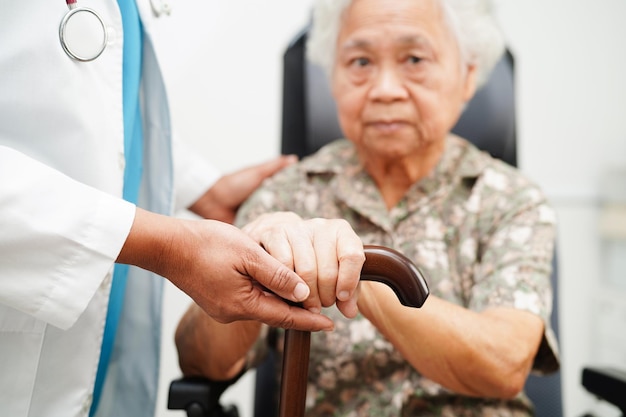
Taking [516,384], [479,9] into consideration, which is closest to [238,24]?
[479,9]

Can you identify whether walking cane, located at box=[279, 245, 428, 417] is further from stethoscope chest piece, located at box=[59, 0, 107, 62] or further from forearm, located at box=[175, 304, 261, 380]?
stethoscope chest piece, located at box=[59, 0, 107, 62]

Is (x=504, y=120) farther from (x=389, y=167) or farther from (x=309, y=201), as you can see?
(x=309, y=201)

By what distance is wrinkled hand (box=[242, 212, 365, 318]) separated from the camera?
60 centimetres

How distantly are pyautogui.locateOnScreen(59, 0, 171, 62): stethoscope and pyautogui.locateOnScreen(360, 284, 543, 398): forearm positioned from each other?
1.62ft

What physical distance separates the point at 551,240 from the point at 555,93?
1100 millimetres

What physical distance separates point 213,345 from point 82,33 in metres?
0.50

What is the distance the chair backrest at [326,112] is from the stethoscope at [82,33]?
0.57 m

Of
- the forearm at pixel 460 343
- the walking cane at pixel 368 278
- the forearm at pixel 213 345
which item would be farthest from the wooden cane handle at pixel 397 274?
the forearm at pixel 213 345

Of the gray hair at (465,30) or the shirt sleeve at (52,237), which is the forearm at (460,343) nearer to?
the shirt sleeve at (52,237)

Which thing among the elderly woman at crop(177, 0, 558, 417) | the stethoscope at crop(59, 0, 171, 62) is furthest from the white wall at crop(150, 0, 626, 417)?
the stethoscope at crop(59, 0, 171, 62)

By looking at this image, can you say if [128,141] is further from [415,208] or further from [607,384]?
[607,384]

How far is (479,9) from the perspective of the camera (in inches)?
43.3

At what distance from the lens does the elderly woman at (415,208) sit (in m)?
0.91

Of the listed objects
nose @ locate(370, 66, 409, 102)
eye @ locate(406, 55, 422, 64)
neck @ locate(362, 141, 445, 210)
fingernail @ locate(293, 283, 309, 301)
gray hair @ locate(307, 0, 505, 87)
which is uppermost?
gray hair @ locate(307, 0, 505, 87)
